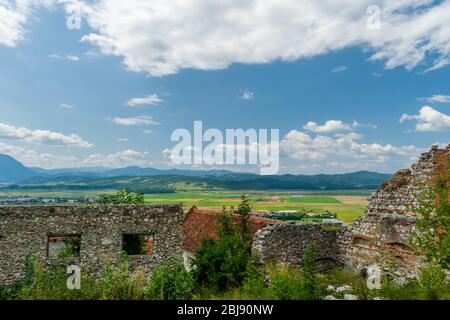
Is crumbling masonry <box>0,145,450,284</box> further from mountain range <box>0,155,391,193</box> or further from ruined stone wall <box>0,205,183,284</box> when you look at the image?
mountain range <box>0,155,391,193</box>

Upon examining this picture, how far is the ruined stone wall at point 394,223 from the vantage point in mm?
11766

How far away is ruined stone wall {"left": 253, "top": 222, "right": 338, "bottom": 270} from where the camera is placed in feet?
48.5

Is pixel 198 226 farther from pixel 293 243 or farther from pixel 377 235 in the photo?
pixel 377 235

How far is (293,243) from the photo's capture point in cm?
1545

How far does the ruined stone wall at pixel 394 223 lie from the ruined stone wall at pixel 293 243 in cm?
154

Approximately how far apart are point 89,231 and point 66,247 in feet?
5.88

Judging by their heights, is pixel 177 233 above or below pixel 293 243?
above

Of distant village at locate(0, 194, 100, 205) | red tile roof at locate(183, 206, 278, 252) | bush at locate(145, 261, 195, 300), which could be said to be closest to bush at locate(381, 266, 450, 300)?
bush at locate(145, 261, 195, 300)

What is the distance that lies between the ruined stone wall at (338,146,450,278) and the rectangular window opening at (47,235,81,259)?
42.5ft

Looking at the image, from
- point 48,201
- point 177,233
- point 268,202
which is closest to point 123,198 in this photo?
point 177,233
